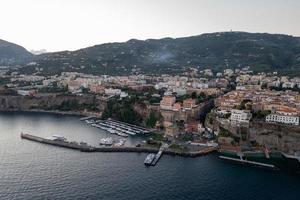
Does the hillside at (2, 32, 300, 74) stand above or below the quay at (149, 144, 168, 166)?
above

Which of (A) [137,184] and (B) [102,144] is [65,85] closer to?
(B) [102,144]

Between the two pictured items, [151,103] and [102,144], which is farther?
[151,103]

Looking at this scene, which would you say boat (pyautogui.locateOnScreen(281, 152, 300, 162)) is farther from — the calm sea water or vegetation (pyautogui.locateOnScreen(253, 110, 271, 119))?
vegetation (pyautogui.locateOnScreen(253, 110, 271, 119))

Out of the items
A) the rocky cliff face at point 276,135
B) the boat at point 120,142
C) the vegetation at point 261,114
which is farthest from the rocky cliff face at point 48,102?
the rocky cliff face at point 276,135

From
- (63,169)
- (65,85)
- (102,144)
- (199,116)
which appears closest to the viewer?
(63,169)

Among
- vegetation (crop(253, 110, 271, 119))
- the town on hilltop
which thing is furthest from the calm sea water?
vegetation (crop(253, 110, 271, 119))

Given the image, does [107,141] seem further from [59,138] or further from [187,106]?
[187,106]

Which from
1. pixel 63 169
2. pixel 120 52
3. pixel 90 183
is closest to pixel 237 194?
pixel 90 183
